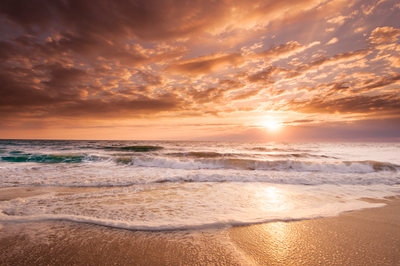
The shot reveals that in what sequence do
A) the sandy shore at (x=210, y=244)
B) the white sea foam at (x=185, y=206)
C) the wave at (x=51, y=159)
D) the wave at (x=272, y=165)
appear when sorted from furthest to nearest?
the wave at (x=51, y=159), the wave at (x=272, y=165), the white sea foam at (x=185, y=206), the sandy shore at (x=210, y=244)

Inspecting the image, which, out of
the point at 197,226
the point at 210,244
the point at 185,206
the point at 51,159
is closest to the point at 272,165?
the point at 185,206

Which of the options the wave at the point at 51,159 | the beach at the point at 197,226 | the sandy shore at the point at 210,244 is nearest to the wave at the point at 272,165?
the wave at the point at 51,159

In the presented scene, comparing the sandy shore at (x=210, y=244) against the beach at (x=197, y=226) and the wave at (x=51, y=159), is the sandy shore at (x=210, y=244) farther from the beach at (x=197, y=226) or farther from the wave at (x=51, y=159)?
the wave at (x=51, y=159)

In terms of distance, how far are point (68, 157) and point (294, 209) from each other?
A: 67.7 ft

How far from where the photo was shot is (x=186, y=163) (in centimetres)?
1484

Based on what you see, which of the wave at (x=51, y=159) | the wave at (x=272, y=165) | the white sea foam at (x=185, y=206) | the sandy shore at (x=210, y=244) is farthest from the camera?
the wave at (x=51, y=159)

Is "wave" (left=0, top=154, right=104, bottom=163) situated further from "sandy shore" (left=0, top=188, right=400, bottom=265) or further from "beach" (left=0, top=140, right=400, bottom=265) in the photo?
"sandy shore" (left=0, top=188, right=400, bottom=265)

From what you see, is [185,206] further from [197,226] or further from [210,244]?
[210,244]

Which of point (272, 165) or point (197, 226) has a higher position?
point (197, 226)

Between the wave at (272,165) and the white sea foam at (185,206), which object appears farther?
the wave at (272,165)

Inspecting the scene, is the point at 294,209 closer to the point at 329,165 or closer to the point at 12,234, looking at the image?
the point at 12,234

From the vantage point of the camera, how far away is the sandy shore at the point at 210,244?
260 cm

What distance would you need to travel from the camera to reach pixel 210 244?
3.03 m

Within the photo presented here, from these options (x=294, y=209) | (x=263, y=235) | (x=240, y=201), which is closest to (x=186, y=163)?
(x=240, y=201)
